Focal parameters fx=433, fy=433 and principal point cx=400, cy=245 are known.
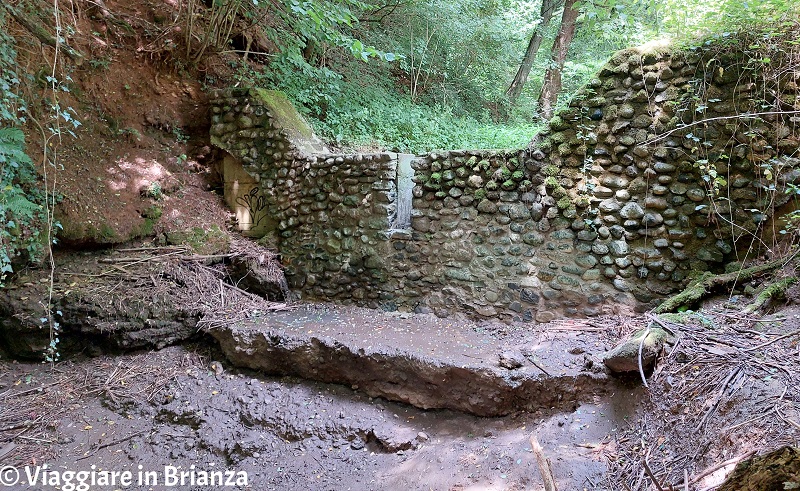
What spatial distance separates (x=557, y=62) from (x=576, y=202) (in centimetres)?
576

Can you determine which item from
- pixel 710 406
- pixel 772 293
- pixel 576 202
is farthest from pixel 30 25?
pixel 772 293

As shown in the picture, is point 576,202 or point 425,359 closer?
point 425,359

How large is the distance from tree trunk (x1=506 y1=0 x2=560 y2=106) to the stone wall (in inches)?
238

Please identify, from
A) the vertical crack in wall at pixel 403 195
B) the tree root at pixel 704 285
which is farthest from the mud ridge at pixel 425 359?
the vertical crack in wall at pixel 403 195

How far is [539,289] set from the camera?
418cm

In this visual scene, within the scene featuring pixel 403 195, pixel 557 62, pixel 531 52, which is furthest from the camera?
pixel 531 52

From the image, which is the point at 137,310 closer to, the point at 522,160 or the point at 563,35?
the point at 522,160

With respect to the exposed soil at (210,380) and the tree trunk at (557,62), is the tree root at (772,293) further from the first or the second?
the tree trunk at (557,62)

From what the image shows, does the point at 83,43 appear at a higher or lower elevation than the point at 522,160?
higher

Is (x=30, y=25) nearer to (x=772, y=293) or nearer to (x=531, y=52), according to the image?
(x=772, y=293)

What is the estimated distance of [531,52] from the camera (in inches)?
377

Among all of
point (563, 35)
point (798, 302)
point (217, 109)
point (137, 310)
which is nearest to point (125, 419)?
point (137, 310)

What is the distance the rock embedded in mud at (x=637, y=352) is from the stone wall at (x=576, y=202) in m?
1.17

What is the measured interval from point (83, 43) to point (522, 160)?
17.3 feet
